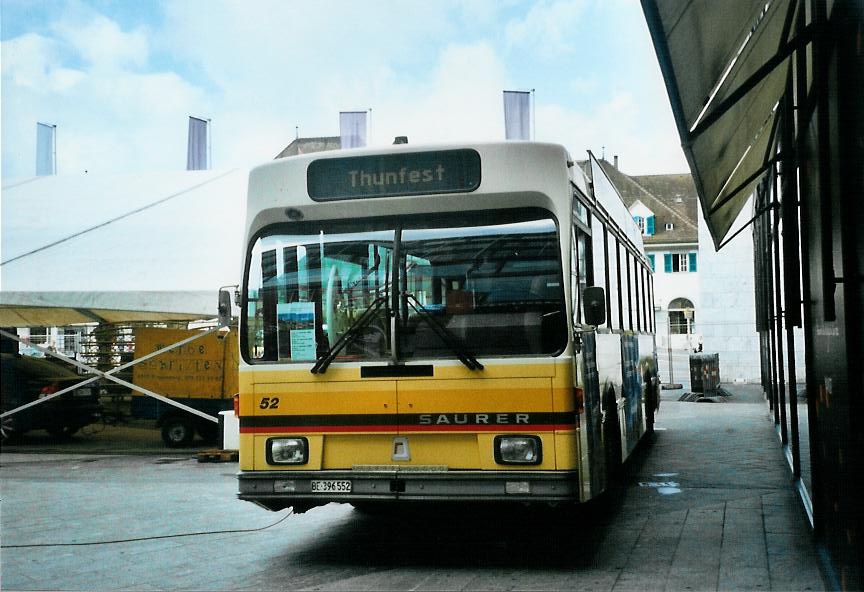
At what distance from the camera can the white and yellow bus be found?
273 inches

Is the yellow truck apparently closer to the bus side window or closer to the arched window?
the bus side window

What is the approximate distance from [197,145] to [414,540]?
83.4ft

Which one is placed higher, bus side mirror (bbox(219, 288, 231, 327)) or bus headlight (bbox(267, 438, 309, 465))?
bus side mirror (bbox(219, 288, 231, 327))

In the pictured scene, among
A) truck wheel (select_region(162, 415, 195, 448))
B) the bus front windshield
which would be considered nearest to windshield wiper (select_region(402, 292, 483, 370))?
the bus front windshield

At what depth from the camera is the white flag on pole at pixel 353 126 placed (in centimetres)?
2867

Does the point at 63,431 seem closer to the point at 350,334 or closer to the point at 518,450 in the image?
the point at 350,334

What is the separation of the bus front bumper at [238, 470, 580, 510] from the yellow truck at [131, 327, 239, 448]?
8.67m

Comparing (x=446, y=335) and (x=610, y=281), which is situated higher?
(x=610, y=281)

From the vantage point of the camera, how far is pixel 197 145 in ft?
104

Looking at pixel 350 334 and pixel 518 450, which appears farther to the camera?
pixel 350 334

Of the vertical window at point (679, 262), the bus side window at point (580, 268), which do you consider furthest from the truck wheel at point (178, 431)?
the vertical window at point (679, 262)

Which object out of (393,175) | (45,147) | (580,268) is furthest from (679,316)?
(393,175)

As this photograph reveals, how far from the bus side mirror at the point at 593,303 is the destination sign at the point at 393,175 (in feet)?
3.72

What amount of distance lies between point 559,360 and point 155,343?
35.4ft
